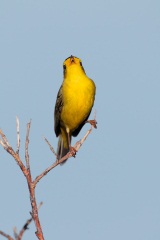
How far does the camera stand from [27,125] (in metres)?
3.95

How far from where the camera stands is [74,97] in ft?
28.5

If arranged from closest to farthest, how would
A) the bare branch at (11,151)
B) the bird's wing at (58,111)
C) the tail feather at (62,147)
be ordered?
1. the bare branch at (11,151)
2. the bird's wing at (58,111)
3. the tail feather at (62,147)

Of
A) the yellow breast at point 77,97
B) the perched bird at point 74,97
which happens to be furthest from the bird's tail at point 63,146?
the yellow breast at point 77,97

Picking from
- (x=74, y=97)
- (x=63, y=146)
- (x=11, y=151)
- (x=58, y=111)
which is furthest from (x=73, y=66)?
(x=11, y=151)

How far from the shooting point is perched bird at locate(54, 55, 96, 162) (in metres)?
8.68

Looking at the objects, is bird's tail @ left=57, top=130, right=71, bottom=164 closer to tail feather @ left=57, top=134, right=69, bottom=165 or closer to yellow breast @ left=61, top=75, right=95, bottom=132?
tail feather @ left=57, top=134, right=69, bottom=165

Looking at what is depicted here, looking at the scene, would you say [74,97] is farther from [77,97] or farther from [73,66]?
[73,66]

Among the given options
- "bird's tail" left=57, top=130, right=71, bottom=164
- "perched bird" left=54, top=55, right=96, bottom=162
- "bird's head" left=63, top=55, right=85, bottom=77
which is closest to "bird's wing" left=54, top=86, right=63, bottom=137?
"perched bird" left=54, top=55, right=96, bottom=162

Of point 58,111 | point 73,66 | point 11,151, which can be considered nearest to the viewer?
point 11,151

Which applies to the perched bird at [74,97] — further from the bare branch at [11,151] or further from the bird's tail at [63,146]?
the bare branch at [11,151]

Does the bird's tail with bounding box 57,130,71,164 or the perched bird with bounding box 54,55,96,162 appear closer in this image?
the perched bird with bounding box 54,55,96,162

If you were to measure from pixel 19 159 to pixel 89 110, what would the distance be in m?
5.35

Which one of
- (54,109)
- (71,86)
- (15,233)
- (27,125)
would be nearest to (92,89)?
(71,86)

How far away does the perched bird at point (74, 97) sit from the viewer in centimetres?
868
